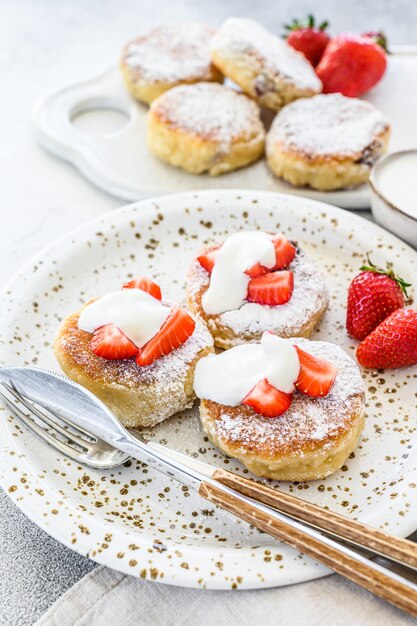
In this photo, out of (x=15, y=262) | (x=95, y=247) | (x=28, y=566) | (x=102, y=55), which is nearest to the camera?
(x=28, y=566)

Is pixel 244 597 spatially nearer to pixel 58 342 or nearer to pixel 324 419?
pixel 324 419

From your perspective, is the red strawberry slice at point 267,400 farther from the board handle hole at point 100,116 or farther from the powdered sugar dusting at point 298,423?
the board handle hole at point 100,116

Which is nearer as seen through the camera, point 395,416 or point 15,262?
point 395,416

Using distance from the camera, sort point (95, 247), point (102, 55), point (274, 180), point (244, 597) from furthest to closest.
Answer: point (102, 55), point (274, 180), point (95, 247), point (244, 597)

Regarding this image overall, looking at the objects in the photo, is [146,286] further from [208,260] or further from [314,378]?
[314,378]

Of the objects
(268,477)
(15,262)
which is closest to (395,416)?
(268,477)

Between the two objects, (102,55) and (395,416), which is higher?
(102,55)

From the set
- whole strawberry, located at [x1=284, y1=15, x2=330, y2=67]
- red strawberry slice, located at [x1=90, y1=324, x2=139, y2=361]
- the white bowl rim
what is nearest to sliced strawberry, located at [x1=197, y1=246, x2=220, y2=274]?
red strawberry slice, located at [x1=90, y1=324, x2=139, y2=361]
